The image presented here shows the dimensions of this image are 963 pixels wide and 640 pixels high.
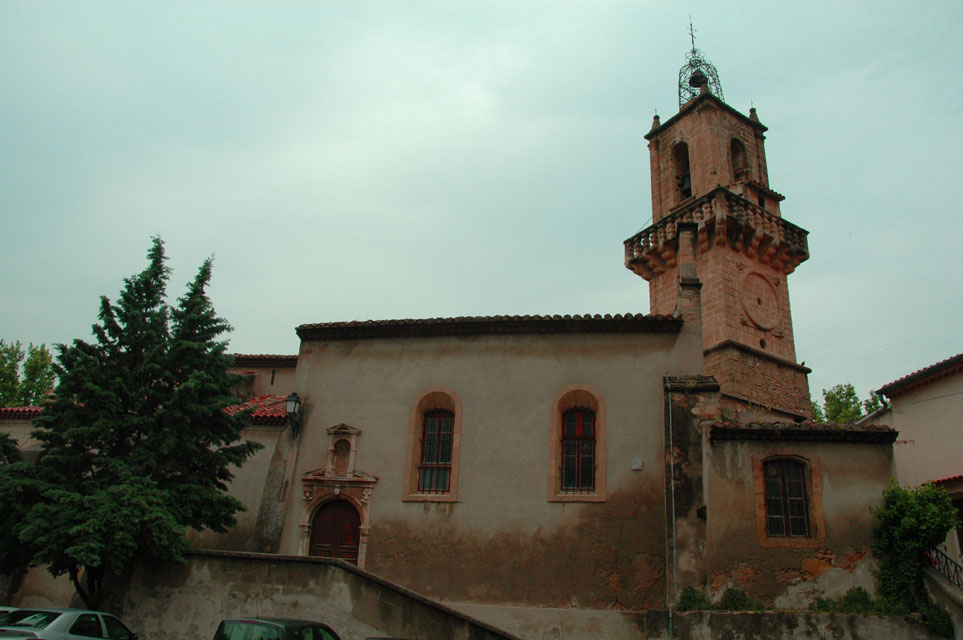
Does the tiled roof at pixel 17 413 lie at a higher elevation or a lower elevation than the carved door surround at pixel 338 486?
higher

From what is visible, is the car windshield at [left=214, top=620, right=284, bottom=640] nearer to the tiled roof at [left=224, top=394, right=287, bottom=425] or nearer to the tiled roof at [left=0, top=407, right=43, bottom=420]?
the tiled roof at [left=224, top=394, right=287, bottom=425]

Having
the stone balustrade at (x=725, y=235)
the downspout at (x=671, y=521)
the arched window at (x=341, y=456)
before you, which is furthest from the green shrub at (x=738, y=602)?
the stone balustrade at (x=725, y=235)

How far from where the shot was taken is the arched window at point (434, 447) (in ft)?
55.6

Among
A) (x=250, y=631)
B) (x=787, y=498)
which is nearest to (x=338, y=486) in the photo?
(x=250, y=631)

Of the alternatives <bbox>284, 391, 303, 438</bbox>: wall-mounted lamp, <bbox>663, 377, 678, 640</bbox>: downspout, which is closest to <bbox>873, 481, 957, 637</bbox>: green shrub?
<bbox>663, 377, 678, 640</bbox>: downspout

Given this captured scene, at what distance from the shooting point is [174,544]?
1344cm

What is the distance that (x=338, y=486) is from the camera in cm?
1728

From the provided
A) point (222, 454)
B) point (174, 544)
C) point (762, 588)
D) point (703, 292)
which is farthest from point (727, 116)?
point (174, 544)

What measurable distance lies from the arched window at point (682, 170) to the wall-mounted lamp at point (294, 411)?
19527 mm

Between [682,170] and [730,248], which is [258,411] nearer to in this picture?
[730,248]

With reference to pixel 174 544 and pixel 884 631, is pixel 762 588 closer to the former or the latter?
pixel 884 631

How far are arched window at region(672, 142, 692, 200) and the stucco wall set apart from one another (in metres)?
12.4

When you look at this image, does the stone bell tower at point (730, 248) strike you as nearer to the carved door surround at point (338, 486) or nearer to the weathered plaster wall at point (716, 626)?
the weathered plaster wall at point (716, 626)

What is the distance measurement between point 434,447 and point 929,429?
47.7ft
